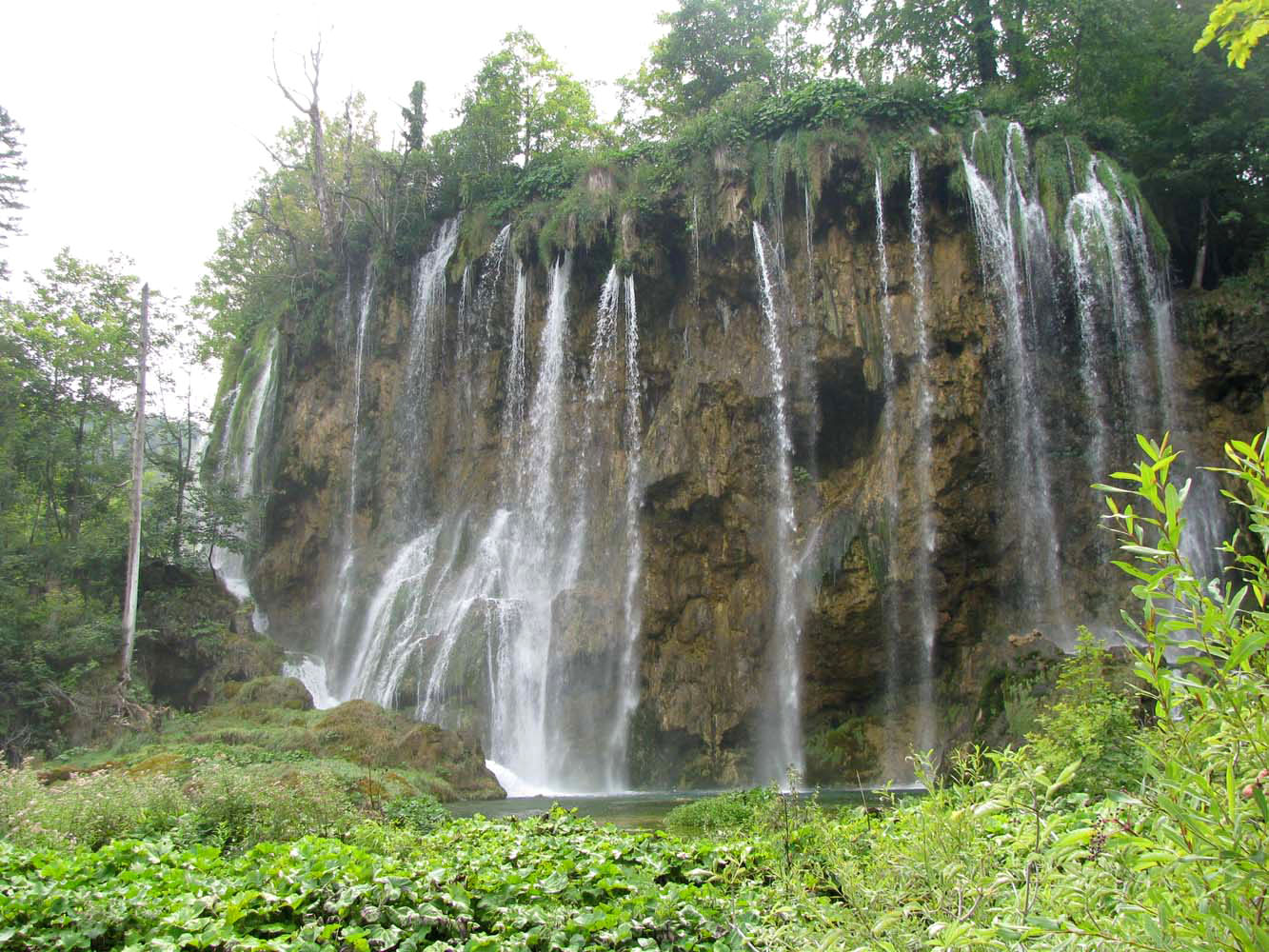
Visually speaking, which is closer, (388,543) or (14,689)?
(14,689)

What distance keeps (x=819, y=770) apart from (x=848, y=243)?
39.9 ft

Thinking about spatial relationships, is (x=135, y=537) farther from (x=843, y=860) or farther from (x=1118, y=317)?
(x=1118, y=317)

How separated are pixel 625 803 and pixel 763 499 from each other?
827 centimetres

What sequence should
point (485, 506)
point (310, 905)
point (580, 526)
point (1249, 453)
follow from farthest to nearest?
point (485, 506) < point (580, 526) < point (310, 905) < point (1249, 453)

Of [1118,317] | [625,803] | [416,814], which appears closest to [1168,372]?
[1118,317]

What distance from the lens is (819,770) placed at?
59.5 feet

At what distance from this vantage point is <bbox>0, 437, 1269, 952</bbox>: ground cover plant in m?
1.98

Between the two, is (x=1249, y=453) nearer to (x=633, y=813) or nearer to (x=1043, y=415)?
(x=633, y=813)

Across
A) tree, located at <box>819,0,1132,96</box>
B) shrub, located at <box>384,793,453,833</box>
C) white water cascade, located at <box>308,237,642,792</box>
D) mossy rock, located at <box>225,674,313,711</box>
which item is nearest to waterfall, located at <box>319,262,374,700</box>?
white water cascade, located at <box>308,237,642,792</box>

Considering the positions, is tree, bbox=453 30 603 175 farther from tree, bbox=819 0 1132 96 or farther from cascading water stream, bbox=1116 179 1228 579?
cascading water stream, bbox=1116 179 1228 579

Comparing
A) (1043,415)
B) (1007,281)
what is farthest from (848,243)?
(1043,415)

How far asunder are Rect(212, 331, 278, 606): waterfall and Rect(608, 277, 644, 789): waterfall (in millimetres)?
14564

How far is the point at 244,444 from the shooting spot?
32781mm

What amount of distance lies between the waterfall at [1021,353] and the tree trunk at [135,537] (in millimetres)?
19801
